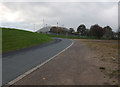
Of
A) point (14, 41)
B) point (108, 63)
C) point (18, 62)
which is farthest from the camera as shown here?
point (14, 41)

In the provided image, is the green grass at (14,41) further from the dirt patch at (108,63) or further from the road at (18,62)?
the dirt patch at (108,63)

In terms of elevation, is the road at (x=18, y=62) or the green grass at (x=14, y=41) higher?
the green grass at (x=14, y=41)

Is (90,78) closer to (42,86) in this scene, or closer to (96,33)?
(42,86)

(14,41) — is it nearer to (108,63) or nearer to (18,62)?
(18,62)

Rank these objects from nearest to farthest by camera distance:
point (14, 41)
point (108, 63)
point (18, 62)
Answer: point (108, 63), point (18, 62), point (14, 41)

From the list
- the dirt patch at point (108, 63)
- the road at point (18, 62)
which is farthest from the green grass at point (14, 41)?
the dirt patch at point (108, 63)

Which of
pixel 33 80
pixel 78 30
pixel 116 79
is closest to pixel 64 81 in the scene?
pixel 33 80

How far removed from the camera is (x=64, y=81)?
184 inches

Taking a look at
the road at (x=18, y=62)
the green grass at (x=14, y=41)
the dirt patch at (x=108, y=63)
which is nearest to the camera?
the dirt patch at (x=108, y=63)

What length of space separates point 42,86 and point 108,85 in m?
2.34

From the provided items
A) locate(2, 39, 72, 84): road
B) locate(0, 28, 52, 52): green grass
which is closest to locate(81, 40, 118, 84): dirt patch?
locate(2, 39, 72, 84): road

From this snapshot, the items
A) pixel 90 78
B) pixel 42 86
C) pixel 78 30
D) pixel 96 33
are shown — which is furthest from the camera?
pixel 78 30

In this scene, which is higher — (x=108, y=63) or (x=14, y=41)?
(x=14, y=41)

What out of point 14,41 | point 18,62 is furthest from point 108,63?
point 14,41
